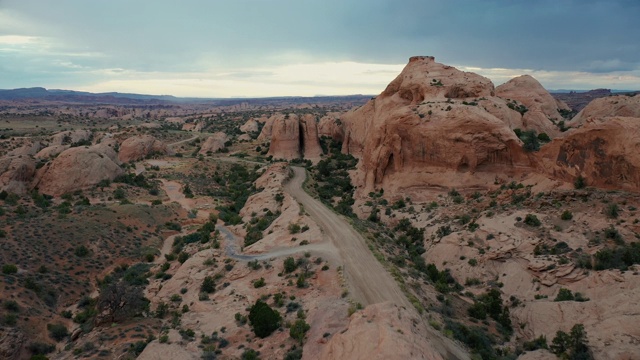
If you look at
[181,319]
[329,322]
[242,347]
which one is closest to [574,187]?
[329,322]

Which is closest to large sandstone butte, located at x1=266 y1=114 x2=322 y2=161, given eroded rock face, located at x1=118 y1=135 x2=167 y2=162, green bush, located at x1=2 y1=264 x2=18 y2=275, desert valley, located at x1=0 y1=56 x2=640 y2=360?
desert valley, located at x1=0 y1=56 x2=640 y2=360

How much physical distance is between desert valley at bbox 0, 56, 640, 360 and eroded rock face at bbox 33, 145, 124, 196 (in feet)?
0.76

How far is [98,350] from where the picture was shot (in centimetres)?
1934

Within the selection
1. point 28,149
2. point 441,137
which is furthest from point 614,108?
point 28,149

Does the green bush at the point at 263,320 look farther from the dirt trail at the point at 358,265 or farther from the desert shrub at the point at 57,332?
the desert shrub at the point at 57,332

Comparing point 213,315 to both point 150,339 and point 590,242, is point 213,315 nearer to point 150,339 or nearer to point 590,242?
point 150,339

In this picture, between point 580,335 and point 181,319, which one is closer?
point 580,335

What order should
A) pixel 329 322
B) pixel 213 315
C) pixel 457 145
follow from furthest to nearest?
pixel 457 145 → pixel 213 315 → pixel 329 322

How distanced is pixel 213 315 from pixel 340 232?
11.8m

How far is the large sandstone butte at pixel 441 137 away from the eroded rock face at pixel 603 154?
460 cm

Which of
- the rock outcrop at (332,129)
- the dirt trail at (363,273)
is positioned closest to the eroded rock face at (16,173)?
the dirt trail at (363,273)

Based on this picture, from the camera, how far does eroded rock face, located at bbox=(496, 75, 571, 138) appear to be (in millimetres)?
45969

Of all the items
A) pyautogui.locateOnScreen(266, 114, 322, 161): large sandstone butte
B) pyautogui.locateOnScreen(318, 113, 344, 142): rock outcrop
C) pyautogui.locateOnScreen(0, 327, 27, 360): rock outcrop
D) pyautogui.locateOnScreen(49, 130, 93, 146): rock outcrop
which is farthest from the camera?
pyautogui.locateOnScreen(49, 130, 93, 146): rock outcrop

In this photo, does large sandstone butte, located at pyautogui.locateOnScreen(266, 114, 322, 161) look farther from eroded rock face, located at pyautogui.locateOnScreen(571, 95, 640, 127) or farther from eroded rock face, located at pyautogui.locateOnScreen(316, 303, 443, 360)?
eroded rock face, located at pyautogui.locateOnScreen(316, 303, 443, 360)
